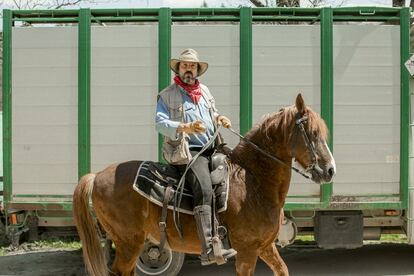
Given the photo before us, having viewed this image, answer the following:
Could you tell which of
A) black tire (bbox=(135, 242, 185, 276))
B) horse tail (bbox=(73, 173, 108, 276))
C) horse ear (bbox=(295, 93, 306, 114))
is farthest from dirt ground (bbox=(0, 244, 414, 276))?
horse ear (bbox=(295, 93, 306, 114))

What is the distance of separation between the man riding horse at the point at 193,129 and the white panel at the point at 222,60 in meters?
1.87

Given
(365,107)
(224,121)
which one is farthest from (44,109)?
(365,107)

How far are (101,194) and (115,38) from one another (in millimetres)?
2487

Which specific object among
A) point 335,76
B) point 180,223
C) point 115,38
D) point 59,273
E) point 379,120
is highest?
point 115,38

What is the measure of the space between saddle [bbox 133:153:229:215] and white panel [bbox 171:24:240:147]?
200 centimetres

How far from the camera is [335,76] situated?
24.1ft

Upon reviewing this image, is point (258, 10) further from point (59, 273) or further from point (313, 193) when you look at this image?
point (59, 273)

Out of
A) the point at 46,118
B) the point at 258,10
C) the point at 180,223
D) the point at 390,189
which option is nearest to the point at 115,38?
the point at 46,118

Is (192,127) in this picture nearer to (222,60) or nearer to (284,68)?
(222,60)

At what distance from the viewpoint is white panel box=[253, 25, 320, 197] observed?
7.30 m

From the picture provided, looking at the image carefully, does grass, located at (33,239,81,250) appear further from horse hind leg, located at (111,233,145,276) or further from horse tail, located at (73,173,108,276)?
horse hind leg, located at (111,233,145,276)

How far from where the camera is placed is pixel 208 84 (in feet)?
23.9

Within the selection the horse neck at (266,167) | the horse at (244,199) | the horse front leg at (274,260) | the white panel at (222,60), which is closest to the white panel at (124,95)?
the white panel at (222,60)

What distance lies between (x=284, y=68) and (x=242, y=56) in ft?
1.71
